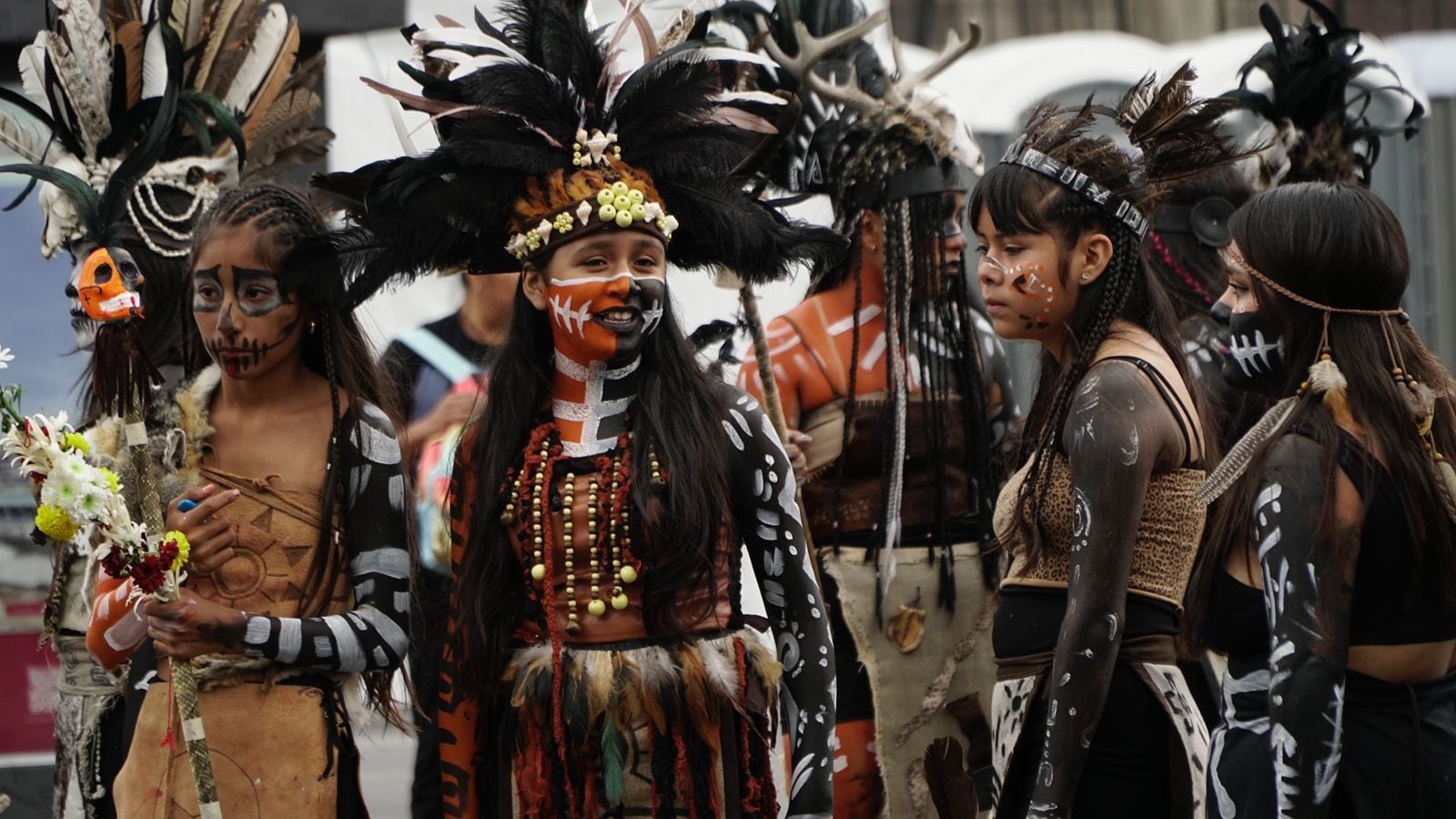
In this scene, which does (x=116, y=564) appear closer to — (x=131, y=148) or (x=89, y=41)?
(x=131, y=148)

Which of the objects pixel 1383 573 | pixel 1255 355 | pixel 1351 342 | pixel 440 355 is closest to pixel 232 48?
pixel 440 355

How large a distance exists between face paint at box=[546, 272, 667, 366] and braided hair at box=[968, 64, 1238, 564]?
0.93 metres

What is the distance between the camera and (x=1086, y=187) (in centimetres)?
400

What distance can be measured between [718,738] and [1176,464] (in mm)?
1140

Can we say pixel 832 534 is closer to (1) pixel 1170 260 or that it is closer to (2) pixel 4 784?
(1) pixel 1170 260

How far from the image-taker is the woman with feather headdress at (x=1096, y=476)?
362 cm

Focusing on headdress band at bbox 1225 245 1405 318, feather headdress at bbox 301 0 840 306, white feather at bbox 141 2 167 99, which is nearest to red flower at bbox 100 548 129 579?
feather headdress at bbox 301 0 840 306

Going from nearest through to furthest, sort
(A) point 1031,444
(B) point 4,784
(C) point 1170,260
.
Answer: (A) point 1031,444 < (C) point 1170,260 < (B) point 4,784

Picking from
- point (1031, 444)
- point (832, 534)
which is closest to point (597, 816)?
point (1031, 444)

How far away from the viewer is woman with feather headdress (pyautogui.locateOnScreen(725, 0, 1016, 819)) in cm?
514

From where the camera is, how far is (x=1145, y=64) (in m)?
10.0

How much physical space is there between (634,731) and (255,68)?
2.33 m

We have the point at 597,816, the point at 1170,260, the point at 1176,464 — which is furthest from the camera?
the point at 1170,260

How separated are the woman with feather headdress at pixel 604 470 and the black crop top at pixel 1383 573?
103 cm
